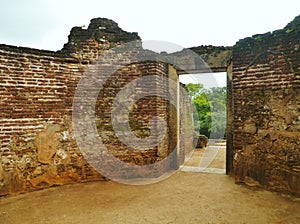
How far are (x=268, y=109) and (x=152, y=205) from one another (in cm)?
275

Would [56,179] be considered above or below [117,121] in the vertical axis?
below

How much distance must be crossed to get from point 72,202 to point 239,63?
4087 millimetres

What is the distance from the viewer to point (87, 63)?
4879mm

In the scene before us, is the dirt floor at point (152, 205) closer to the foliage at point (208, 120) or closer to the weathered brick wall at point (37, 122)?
the weathered brick wall at point (37, 122)

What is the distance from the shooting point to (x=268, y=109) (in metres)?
4.18

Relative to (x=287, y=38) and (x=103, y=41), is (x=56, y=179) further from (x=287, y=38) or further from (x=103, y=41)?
(x=287, y=38)

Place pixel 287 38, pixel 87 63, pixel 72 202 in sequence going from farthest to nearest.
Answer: pixel 87 63, pixel 287 38, pixel 72 202

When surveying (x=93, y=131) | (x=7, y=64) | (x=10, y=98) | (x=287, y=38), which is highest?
(x=287, y=38)

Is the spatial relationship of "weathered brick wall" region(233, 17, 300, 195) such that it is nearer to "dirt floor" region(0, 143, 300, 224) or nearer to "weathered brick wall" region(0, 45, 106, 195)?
"dirt floor" region(0, 143, 300, 224)

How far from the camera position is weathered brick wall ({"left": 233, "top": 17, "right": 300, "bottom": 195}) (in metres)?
3.84

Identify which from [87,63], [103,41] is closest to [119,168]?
[87,63]

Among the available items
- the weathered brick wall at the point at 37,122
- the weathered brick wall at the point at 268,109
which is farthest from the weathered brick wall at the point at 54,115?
the weathered brick wall at the point at 268,109

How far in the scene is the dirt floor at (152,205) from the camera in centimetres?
305

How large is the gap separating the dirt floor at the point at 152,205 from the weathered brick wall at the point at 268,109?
43cm
